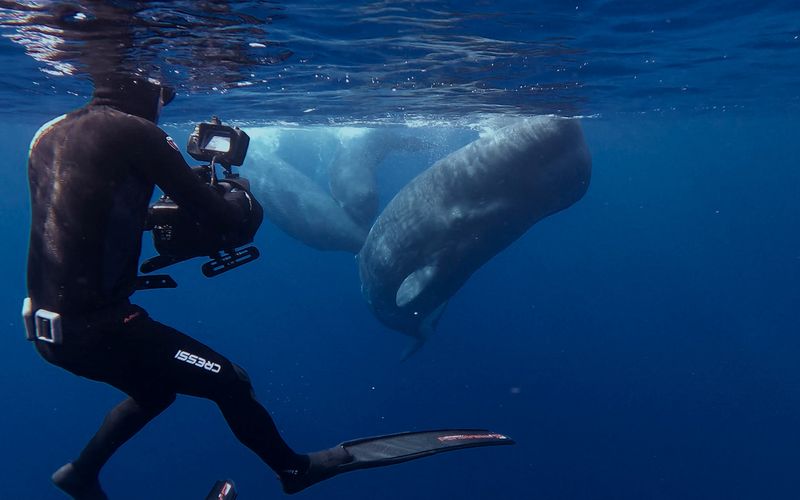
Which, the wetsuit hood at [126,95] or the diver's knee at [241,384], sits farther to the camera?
the diver's knee at [241,384]

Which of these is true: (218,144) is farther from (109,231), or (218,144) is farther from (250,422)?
(250,422)

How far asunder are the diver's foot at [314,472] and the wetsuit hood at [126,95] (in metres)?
2.99

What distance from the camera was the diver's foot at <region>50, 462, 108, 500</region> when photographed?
441 centimetres

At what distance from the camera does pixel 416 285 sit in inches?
446

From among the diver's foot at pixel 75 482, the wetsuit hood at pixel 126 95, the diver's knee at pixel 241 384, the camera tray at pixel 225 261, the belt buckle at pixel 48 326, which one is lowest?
the diver's foot at pixel 75 482

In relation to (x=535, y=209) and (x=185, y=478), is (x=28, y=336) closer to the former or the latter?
(x=535, y=209)

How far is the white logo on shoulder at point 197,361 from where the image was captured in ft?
12.2

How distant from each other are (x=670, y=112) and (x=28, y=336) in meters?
23.4

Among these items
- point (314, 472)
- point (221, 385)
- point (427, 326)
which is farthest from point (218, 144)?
point (427, 326)

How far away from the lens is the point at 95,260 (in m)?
3.36

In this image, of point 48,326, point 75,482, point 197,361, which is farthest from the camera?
point 75,482

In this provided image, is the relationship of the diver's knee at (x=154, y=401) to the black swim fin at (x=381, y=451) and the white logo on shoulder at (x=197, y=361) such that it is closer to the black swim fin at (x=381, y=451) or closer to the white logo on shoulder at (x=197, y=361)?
the white logo on shoulder at (x=197, y=361)

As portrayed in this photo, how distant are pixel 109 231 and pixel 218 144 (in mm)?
1045

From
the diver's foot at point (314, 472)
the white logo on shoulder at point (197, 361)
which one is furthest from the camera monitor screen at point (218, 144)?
the diver's foot at point (314, 472)
